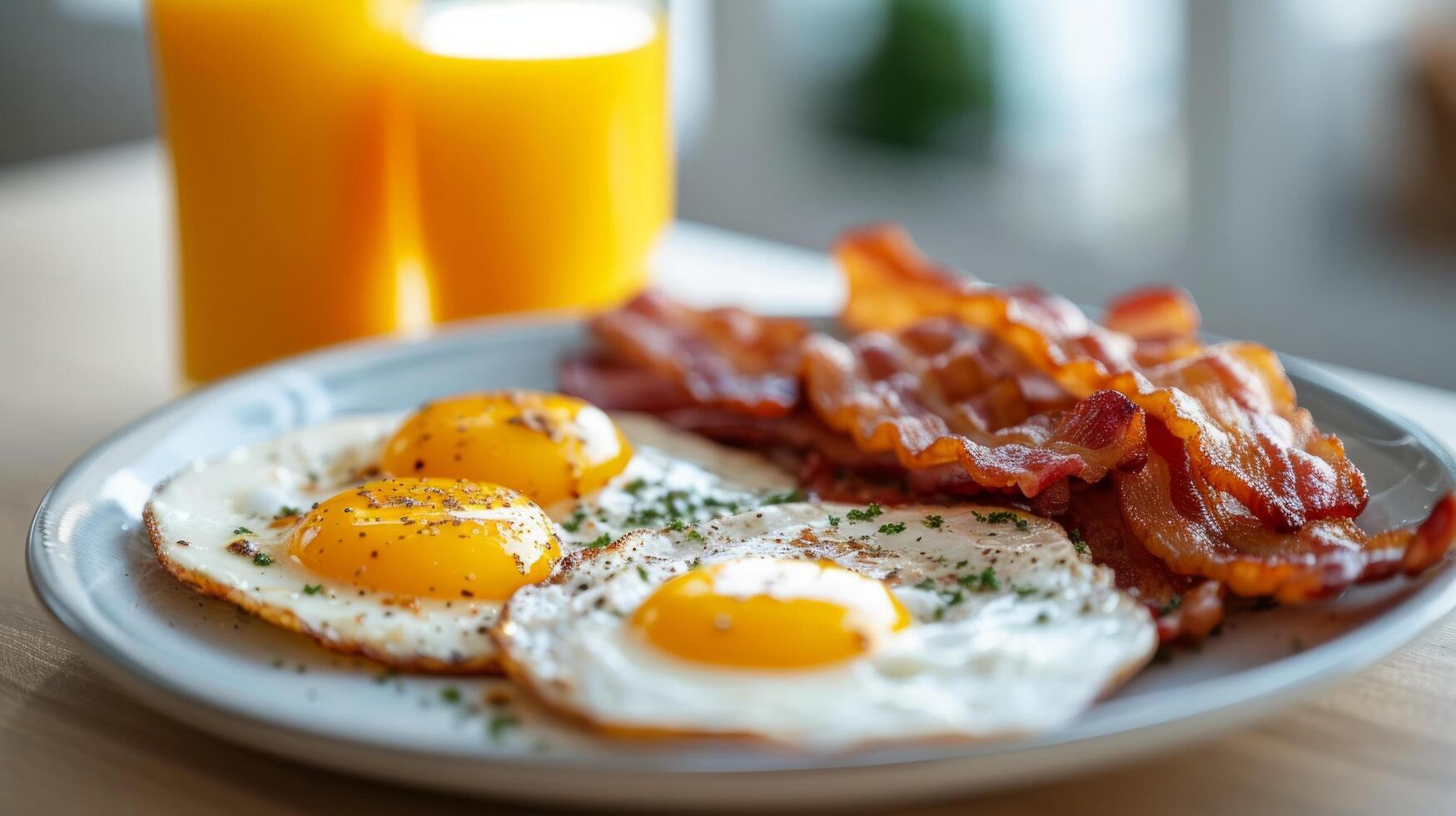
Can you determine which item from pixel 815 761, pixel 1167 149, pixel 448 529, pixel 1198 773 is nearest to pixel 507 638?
pixel 448 529

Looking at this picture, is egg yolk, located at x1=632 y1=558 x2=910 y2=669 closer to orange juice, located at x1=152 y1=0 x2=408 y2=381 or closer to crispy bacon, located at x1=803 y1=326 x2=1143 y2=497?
crispy bacon, located at x1=803 y1=326 x2=1143 y2=497

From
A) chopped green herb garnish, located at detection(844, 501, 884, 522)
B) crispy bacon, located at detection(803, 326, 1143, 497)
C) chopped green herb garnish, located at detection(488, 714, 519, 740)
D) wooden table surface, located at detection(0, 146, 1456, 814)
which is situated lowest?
wooden table surface, located at detection(0, 146, 1456, 814)

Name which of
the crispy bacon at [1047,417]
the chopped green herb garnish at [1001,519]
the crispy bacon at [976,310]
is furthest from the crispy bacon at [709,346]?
the chopped green herb garnish at [1001,519]

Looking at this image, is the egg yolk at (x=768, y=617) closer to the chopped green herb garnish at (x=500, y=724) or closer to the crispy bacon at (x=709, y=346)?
the chopped green herb garnish at (x=500, y=724)

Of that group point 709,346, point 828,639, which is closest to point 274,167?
point 709,346

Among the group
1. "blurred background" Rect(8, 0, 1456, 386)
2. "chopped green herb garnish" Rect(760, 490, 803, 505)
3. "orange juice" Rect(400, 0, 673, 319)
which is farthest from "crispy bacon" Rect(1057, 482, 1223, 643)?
"blurred background" Rect(8, 0, 1456, 386)

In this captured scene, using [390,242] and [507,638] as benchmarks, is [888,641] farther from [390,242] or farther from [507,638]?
[390,242]
